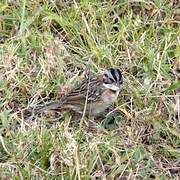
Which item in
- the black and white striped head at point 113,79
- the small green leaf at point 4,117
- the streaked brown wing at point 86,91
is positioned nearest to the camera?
the small green leaf at point 4,117

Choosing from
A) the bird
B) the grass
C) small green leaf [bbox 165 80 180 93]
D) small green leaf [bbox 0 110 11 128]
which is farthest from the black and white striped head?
small green leaf [bbox 0 110 11 128]

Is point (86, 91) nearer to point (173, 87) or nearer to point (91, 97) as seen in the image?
point (91, 97)

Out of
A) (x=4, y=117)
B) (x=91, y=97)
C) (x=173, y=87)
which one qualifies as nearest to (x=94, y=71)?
(x=91, y=97)

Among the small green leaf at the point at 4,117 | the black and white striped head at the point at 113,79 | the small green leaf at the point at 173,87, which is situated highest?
the black and white striped head at the point at 113,79

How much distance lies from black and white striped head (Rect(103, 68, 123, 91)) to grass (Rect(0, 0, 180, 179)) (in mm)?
154

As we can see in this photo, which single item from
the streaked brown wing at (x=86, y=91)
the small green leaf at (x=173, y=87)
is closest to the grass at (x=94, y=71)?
the small green leaf at (x=173, y=87)

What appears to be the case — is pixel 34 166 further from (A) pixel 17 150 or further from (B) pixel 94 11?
(B) pixel 94 11

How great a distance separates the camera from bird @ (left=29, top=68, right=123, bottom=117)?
5.98 meters

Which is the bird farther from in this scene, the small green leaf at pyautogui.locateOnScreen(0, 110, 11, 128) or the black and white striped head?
the small green leaf at pyautogui.locateOnScreen(0, 110, 11, 128)

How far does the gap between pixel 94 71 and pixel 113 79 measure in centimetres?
45

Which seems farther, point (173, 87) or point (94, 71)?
point (94, 71)

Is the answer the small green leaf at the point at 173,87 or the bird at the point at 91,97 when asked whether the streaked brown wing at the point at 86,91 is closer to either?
the bird at the point at 91,97

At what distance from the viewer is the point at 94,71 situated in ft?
20.9

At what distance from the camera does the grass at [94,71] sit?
17.4 feet
